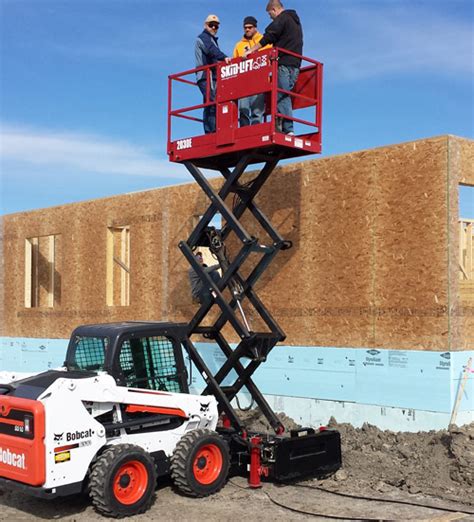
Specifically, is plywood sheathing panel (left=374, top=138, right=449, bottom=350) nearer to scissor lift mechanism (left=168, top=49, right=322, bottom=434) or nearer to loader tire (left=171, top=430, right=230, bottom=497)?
scissor lift mechanism (left=168, top=49, right=322, bottom=434)

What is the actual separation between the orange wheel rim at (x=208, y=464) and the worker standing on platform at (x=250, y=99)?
4.68 metres

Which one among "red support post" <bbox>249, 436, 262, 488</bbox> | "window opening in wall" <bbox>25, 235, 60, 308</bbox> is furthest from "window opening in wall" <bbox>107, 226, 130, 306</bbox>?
"red support post" <bbox>249, 436, 262, 488</bbox>

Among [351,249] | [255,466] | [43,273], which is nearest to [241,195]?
[351,249]

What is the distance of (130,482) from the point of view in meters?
7.67

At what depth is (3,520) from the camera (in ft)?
24.7

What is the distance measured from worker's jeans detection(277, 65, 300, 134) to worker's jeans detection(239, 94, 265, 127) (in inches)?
11.6

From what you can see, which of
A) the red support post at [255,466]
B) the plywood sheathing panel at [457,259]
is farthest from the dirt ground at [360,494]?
the plywood sheathing panel at [457,259]

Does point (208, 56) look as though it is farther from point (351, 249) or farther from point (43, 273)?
point (43, 273)

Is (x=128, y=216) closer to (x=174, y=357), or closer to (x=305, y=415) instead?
(x=305, y=415)

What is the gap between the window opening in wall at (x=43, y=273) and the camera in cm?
1891

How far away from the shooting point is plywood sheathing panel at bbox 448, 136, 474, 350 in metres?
10.4

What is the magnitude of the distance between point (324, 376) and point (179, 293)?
13.2 feet

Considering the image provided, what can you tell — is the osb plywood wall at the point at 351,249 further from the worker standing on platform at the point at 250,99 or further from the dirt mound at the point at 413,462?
the worker standing on platform at the point at 250,99

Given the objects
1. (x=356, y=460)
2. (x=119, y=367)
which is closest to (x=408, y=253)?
(x=356, y=460)
